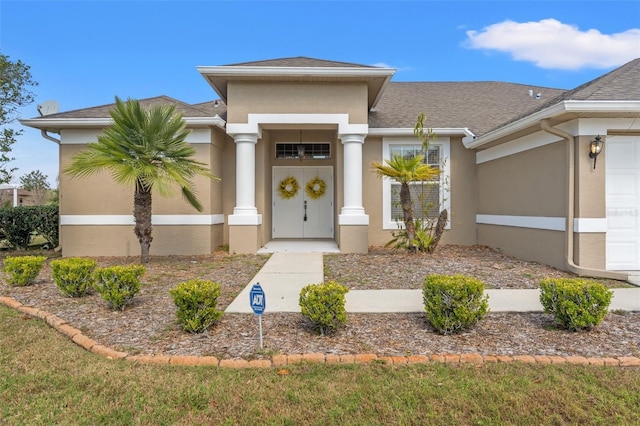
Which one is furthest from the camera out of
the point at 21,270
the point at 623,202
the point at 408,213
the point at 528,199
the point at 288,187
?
the point at 288,187

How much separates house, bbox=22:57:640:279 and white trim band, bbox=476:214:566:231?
31mm

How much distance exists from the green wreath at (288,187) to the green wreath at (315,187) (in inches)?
14.2

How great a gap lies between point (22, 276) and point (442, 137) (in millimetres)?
10171

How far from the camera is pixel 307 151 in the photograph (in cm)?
1263

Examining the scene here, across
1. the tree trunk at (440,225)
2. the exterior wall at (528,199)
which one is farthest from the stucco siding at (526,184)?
the tree trunk at (440,225)

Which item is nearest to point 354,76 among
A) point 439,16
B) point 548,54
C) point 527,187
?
point 439,16

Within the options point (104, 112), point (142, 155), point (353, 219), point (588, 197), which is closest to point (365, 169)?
point (353, 219)

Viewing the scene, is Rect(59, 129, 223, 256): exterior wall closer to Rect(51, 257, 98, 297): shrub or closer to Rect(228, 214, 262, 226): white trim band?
Rect(228, 214, 262, 226): white trim band

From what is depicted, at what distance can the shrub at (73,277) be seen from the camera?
5.79 meters

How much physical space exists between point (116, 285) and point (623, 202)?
8.78 m

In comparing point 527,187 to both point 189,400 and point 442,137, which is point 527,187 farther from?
point 189,400

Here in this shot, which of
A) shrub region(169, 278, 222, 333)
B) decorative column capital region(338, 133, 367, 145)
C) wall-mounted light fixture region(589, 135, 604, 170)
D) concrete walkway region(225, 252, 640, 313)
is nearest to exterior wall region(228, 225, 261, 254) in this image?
concrete walkway region(225, 252, 640, 313)

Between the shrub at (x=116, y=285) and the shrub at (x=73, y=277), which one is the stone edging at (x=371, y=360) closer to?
the shrub at (x=116, y=285)

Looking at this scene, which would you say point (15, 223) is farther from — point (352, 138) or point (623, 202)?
point (623, 202)
